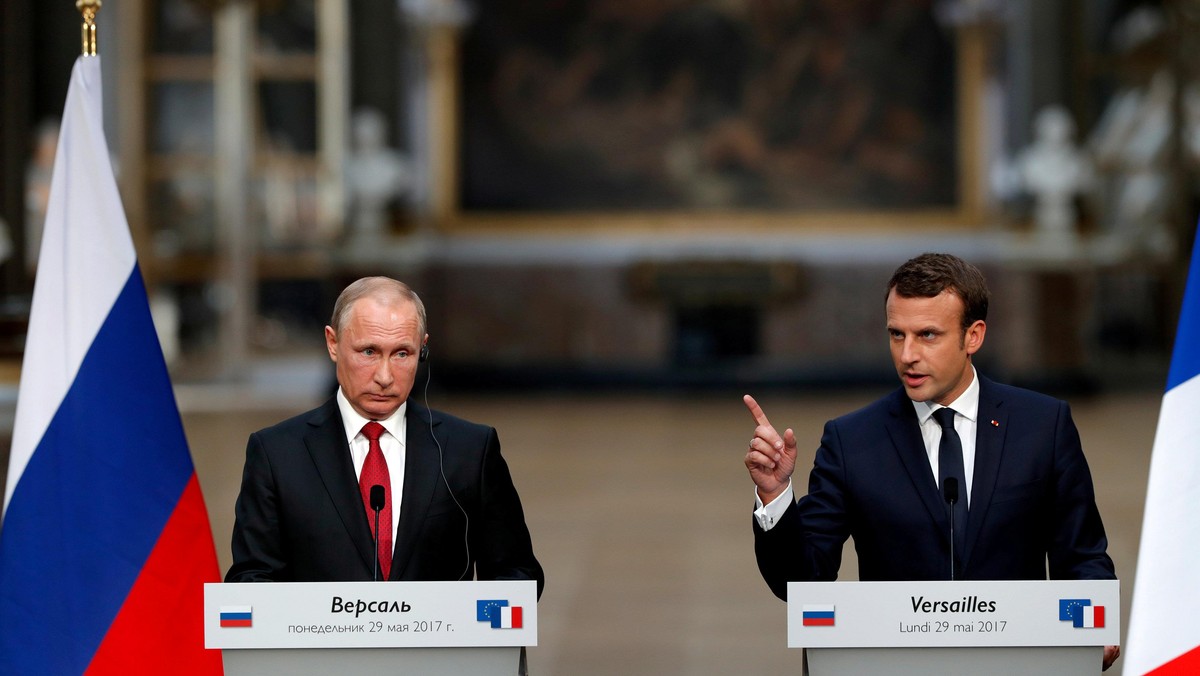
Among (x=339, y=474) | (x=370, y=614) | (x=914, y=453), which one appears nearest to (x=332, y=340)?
(x=339, y=474)

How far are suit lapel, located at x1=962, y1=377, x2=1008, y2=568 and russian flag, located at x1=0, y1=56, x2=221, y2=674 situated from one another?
1.92m

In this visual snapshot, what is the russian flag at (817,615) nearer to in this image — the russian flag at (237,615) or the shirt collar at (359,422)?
the shirt collar at (359,422)

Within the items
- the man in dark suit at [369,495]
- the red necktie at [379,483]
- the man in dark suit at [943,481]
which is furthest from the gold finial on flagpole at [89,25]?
the man in dark suit at [943,481]

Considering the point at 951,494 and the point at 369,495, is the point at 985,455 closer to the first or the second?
the point at 951,494

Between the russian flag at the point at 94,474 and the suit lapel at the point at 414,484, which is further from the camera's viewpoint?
the russian flag at the point at 94,474

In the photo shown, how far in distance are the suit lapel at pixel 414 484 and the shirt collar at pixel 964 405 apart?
1.02m

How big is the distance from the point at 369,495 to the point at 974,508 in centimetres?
126

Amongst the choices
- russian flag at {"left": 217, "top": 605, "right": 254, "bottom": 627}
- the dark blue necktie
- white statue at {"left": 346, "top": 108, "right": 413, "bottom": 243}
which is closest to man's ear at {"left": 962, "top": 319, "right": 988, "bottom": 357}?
the dark blue necktie

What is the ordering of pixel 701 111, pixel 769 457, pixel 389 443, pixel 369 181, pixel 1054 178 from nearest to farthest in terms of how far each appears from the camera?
pixel 769 457
pixel 389 443
pixel 1054 178
pixel 369 181
pixel 701 111

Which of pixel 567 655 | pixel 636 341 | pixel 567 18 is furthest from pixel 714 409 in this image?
pixel 567 655

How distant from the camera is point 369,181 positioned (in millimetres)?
18672

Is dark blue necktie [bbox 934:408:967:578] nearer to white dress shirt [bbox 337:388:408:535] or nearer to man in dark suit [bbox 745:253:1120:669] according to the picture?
man in dark suit [bbox 745:253:1120:669]

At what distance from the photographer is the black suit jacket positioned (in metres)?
3.30

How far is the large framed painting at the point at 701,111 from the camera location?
65.6 ft
